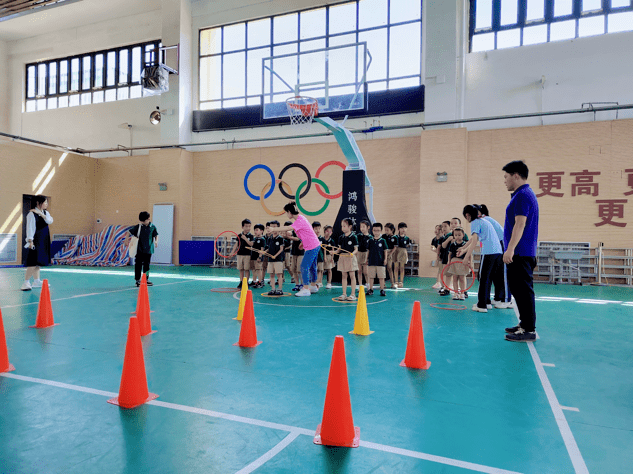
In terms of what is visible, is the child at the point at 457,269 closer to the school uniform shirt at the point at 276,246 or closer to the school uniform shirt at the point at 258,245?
the school uniform shirt at the point at 276,246

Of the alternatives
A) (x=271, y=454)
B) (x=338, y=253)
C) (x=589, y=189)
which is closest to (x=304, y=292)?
(x=338, y=253)

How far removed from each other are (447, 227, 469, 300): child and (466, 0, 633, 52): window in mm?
8439

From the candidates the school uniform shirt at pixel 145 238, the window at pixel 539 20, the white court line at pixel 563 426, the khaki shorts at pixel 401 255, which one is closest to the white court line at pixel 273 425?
the white court line at pixel 563 426

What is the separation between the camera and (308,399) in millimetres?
3213

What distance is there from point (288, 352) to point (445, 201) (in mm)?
10112

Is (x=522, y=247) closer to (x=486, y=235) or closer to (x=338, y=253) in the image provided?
(x=486, y=235)

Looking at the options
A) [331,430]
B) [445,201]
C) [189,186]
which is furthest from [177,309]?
[189,186]

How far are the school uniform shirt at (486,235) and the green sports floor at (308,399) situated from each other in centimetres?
127

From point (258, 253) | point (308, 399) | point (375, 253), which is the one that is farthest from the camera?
point (258, 253)

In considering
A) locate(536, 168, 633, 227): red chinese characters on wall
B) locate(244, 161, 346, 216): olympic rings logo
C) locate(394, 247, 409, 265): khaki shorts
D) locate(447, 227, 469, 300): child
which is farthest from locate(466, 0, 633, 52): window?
locate(447, 227, 469, 300): child

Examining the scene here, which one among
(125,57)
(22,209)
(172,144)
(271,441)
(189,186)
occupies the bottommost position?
(271,441)

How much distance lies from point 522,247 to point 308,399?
11.2 feet

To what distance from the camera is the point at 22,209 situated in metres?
16.2

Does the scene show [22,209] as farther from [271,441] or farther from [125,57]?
[271,441]
